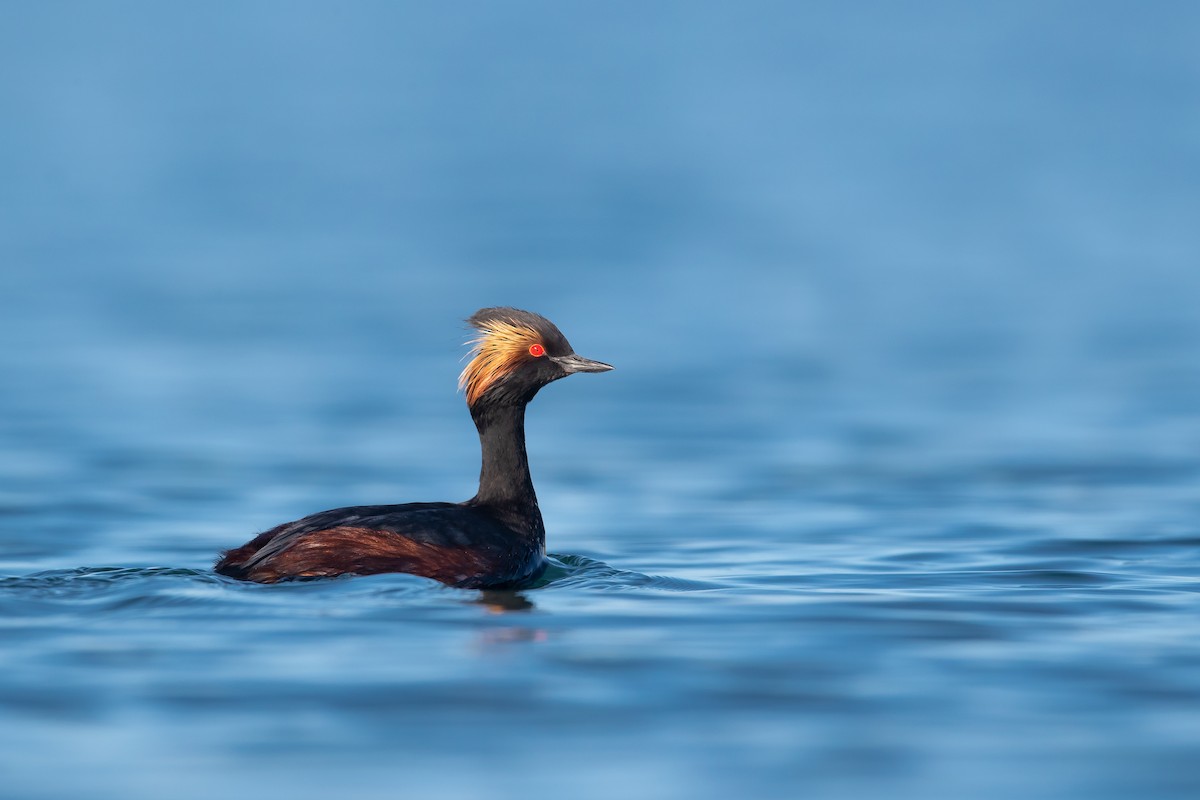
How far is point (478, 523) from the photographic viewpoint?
13523mm

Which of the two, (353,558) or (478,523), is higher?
(478,523)

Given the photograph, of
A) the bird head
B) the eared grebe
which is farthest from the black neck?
the bird head

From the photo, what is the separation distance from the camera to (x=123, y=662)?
10.5m

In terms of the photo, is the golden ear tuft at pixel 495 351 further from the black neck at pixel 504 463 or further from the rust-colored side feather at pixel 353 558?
the rust-colored side feather at pixel 353 558

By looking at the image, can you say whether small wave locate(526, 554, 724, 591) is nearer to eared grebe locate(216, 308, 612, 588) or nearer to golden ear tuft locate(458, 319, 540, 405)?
eared grebe locate(216, 308, 612, 588)

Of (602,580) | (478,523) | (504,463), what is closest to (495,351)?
(504,463)

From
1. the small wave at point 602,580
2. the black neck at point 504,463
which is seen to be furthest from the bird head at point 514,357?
the small wave at point 602,580

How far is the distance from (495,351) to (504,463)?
0.77 meters

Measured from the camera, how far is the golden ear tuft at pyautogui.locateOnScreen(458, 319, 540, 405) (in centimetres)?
1391

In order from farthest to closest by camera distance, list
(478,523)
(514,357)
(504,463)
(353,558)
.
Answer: (504,463), (514,357), (478,523), (353,558)

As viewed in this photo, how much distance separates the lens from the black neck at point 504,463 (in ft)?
46.9

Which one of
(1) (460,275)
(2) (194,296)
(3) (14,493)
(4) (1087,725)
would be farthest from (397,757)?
(1) (460,275)

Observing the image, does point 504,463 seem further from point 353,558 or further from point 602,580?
point 353,558

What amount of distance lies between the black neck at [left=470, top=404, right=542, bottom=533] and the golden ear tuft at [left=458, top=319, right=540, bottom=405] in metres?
0.20
